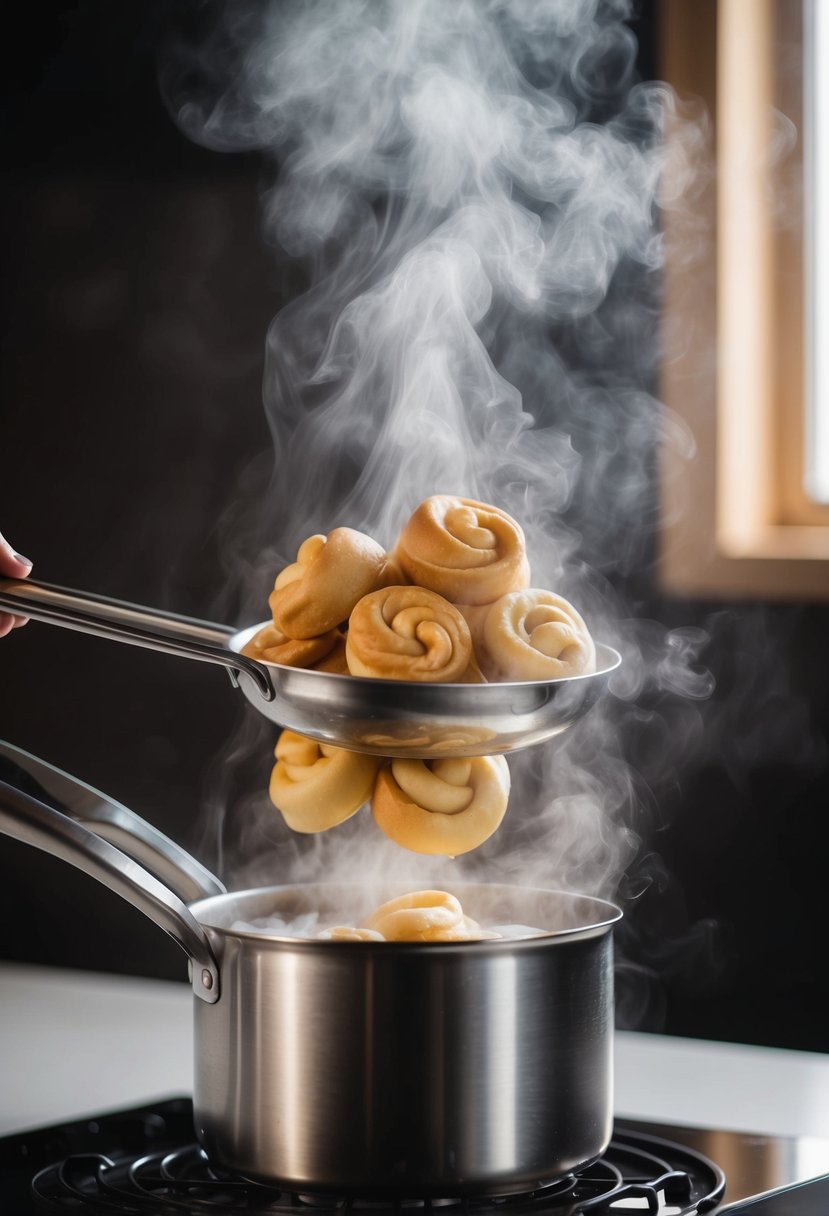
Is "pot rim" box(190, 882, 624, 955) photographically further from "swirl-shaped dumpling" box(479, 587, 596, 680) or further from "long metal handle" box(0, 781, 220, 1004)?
"swirl-shaped dumpling" box(479, 587, 596, 680)

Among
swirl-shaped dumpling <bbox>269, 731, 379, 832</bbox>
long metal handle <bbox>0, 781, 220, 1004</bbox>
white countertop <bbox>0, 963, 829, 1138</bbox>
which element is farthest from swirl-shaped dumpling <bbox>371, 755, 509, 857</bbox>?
white countertop <bbox>0, 963, 829, 1138</bbox>

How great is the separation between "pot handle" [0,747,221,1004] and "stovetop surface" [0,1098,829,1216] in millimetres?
127

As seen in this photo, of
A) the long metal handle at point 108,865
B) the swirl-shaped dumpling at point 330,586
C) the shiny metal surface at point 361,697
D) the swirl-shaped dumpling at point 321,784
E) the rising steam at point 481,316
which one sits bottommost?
the long metal handle at point 108,865

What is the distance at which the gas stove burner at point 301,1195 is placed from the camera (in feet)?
2.67

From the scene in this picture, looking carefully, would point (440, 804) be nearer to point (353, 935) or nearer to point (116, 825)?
point (353, 935)

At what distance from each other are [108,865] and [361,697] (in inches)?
6.8

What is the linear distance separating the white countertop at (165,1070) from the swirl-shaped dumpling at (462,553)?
1.54 feet

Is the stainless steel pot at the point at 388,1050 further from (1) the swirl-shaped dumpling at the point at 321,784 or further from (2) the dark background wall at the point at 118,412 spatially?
(2) the dark background wall at the point at 118,412

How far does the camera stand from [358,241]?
4.96 ft

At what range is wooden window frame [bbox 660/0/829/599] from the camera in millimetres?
1320

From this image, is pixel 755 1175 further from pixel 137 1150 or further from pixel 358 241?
pixel 358 241

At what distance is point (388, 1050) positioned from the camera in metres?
0.77

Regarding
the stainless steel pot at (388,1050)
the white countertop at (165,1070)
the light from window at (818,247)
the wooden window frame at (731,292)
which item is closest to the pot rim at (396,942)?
the stainless steel pot at (388,1050)

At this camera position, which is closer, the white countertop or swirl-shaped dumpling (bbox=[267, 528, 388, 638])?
swirl-shaped dumpling (bbox=[267, 528, 388, 638])
